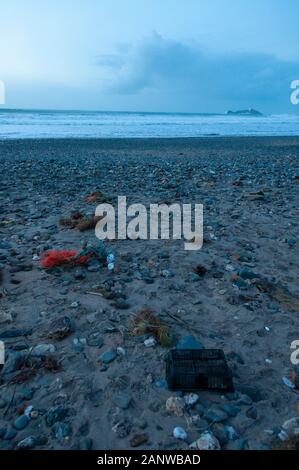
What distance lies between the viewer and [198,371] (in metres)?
2.76

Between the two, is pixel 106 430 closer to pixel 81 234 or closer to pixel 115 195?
pixel 81 234

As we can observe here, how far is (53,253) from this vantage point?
4.73m

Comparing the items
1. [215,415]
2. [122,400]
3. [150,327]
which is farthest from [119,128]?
[215,415]

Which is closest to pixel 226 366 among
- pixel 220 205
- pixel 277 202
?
pixel 220 205

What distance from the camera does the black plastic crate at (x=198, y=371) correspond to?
2703 mm

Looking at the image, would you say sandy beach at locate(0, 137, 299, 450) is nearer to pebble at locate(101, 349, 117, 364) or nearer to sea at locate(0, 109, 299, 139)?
pebble at locate(101, 349, 117, 364)

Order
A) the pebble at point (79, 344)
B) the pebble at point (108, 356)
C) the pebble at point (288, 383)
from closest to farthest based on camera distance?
the pebble at point (288, 383) < the pebble at point (108, 356) < the pebble at point (79, 344)

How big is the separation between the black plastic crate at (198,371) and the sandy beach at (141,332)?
72mm

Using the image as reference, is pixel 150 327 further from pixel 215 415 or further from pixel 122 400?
pixel 215 415

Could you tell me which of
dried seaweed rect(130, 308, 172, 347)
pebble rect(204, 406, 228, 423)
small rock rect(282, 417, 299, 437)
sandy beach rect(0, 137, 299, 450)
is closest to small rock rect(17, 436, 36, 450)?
sandy beach rect(0, 137, 299, 450)

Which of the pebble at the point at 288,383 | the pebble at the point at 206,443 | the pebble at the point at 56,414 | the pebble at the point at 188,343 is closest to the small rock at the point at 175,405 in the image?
the pebble at the point at 206,443

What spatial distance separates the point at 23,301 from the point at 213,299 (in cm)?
206

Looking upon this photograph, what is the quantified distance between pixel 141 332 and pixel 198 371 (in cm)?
77

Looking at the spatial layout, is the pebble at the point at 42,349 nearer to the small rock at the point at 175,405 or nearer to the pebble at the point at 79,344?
the pebble at the point at 79,344
